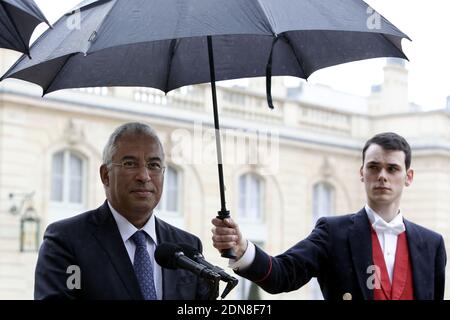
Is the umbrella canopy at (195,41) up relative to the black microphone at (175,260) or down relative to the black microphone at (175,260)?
up

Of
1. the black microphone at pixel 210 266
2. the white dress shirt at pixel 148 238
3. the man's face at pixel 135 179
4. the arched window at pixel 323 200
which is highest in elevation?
the arched window at pixel 323 200

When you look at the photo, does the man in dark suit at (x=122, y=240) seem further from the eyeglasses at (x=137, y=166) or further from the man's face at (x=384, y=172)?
the man's face at (x=384, y=172)

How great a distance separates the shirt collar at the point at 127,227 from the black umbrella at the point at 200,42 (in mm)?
285

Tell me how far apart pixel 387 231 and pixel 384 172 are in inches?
9.7

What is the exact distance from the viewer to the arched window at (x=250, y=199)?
29.8 metres

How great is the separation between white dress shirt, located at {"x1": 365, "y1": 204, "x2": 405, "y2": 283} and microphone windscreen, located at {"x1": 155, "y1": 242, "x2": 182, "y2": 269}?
3.05 ft

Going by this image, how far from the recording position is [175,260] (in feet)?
11.9

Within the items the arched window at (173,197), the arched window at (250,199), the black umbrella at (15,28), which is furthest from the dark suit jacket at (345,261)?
the arched window at (250,199)

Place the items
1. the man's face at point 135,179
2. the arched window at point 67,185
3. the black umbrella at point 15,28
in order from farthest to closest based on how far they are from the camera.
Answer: the arched window at point 67,185 → the black umbrella at point 15,28 → the man's face at point 135,179

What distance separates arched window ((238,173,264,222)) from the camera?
29.8m

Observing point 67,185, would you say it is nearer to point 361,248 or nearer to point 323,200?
point 323,200

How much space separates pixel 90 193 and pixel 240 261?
21.8 m
